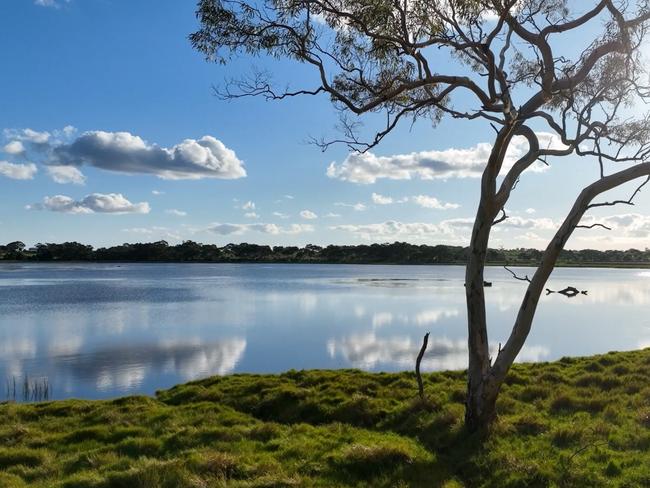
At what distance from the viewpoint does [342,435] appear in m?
7.99

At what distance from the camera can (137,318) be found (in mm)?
27250

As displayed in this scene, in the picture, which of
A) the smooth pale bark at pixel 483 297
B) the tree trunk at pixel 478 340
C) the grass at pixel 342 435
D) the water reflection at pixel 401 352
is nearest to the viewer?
the grass at pixel 342 435

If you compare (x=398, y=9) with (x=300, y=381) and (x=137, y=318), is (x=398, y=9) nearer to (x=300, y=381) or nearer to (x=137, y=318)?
(x=300, y=381)

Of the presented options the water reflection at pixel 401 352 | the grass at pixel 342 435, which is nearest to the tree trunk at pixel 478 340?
the grass at pixel 342 435

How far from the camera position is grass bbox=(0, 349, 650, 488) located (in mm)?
6090

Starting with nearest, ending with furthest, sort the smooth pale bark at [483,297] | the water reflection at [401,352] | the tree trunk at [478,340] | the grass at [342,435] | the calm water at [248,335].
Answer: the grass at [342,435]
the smooth pale bark at [483,297]
the tree trunk at [478,340]
the calm water at [248,335]
the water reflection at [401,352]

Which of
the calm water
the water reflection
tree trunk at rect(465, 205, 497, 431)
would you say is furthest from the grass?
the water reflection

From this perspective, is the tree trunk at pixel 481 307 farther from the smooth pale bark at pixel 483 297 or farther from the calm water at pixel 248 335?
the calm water at pixel 248 335

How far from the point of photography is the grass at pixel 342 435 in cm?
609

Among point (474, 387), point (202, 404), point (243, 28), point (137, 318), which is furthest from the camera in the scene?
point (137, 318)

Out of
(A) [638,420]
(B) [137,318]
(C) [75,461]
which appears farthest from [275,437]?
(B) [137,318]

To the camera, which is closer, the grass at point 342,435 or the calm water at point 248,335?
the grass at point 342,435

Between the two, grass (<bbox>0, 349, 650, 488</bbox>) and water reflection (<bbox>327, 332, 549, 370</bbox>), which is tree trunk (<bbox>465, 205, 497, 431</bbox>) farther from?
water reflection (<bbox>327, 332, 549, 370</bbox>)

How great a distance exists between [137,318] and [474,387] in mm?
22465
